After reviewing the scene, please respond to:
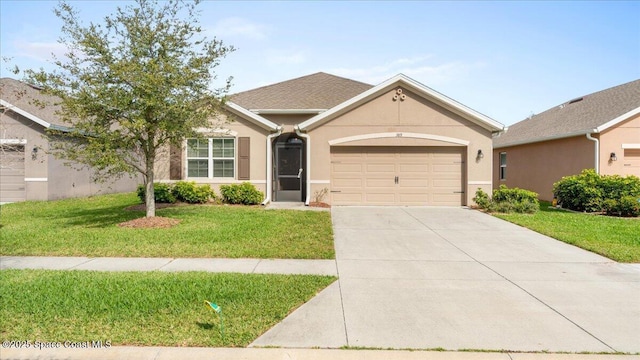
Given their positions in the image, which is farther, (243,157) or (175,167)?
(175,167)

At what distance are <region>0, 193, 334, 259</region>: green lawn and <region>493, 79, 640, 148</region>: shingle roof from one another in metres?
12.0

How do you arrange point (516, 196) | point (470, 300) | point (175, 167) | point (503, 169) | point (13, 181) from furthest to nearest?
point (503, 169) → point (13, 181) → point (175, 167) → point (516, 196) → point (470, 300)

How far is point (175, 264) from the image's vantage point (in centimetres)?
665

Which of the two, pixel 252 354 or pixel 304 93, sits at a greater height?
pixel 304 93

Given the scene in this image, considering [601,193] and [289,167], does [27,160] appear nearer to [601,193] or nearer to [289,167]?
[289,167]

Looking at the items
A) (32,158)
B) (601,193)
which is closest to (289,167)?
(32,158)

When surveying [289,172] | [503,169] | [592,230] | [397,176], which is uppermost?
[503,169]

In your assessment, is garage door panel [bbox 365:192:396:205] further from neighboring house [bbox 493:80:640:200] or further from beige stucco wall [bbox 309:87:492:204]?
neighboring house [bbox 493:80:640:200]

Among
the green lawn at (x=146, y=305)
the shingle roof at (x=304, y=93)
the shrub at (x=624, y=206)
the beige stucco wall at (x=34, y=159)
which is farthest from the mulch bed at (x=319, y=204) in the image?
the shrub at (x=624, y=206)

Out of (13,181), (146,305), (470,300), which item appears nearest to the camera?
(146,305)

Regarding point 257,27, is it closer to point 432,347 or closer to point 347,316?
point 347,316

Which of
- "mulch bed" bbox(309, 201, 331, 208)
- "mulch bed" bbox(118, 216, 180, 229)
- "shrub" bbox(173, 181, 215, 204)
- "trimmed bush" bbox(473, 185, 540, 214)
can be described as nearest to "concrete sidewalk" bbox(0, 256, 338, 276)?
"mulch bed" bbox(118, 216, 180, 229)

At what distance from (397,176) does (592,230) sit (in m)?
6.68

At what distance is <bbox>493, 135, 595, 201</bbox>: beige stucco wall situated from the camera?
15.7m
